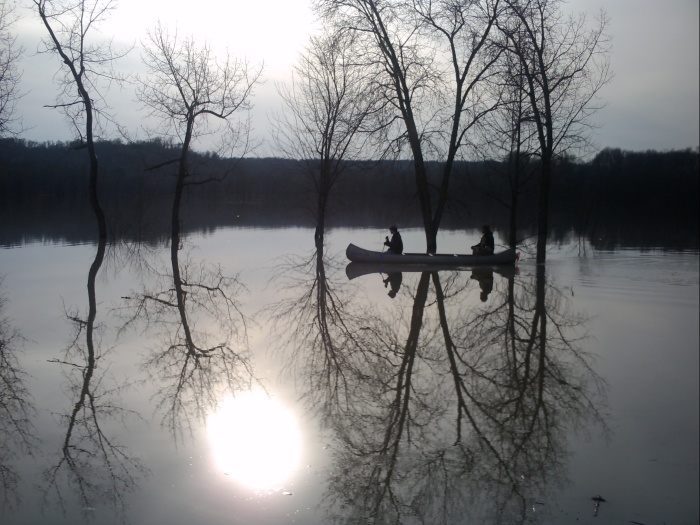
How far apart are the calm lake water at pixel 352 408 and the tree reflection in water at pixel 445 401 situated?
3cm

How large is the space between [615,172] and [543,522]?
12.8 m

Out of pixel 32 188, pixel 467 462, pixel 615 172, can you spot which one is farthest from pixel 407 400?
pixel 32 188

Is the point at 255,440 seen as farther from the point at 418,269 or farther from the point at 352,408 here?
the point at 418,269

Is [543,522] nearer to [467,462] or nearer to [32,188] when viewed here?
[467,462]

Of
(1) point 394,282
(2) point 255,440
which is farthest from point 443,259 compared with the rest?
(2) point 255,440

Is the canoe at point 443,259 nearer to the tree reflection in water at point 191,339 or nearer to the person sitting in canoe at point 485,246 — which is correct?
the person sitting in canoe at point 485,246

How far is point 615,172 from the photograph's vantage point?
16.9 metres

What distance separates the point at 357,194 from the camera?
83.7 m

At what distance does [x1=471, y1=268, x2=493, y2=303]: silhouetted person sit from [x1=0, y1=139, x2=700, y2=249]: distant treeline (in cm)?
383

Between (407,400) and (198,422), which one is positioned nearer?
(198,422)

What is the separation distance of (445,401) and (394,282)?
12123mm

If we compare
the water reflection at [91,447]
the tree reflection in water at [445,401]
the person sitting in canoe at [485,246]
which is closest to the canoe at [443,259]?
the person sitting in canoe at [485,246]

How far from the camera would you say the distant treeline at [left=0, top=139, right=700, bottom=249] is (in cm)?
1631

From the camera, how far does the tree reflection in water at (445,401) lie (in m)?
6.33
